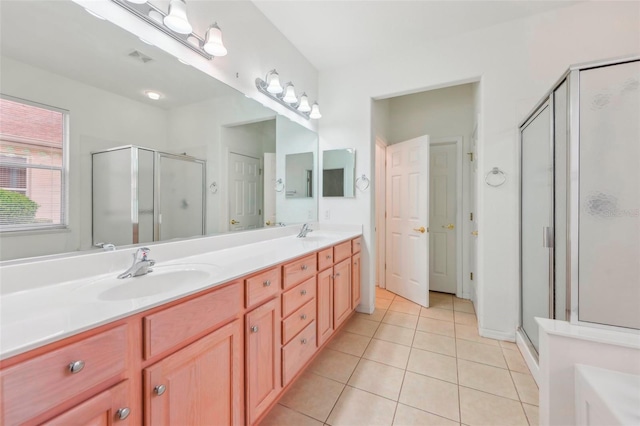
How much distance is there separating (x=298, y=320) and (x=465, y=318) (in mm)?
1977

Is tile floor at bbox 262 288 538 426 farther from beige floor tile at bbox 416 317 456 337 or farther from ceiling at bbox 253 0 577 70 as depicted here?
ceiling at bbox 253 0 577 70

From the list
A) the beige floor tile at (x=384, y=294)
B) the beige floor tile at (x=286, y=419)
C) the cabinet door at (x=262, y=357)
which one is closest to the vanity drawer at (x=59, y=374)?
the cabinet door at (x=262, y=357)

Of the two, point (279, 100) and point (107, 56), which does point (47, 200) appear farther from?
point (279, 100)

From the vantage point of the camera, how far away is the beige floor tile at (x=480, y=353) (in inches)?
75.3

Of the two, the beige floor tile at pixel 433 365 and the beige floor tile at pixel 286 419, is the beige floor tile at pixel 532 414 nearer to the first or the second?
the beige floor tile at pixel 433 365

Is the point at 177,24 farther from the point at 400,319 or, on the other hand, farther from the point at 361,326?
the point at 400,319

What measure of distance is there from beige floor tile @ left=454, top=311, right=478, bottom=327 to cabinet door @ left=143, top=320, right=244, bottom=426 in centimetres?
228

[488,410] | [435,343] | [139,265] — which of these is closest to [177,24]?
[139,265]

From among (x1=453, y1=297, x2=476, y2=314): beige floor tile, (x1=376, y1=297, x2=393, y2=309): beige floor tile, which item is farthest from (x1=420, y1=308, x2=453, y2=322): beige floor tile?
(x1=376, y1=297, x2=393, y2=309): beige floor tile

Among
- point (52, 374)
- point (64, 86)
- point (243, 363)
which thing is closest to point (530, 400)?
point (243, 363)

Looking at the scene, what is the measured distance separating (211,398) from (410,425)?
1.05m

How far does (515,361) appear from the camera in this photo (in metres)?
1.91

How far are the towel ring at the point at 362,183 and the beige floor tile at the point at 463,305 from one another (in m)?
1.70

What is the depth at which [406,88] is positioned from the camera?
2549 millimetres
